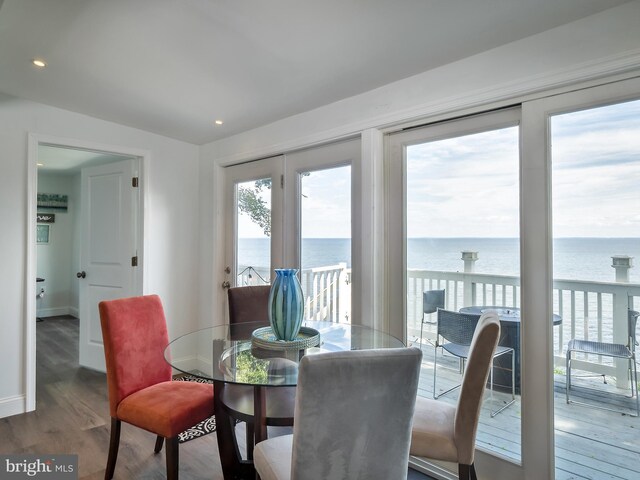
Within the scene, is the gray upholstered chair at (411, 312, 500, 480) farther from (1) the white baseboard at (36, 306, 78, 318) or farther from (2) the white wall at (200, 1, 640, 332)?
(1) the white baseboard at (36, 306, 78, 318)

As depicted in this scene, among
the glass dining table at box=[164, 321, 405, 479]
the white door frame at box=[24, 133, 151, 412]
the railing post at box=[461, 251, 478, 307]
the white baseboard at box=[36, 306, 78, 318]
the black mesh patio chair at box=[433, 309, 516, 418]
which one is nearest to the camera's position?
the glass dining table at box=[164, 321, 405, 479]

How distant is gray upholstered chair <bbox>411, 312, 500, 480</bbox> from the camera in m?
1.46

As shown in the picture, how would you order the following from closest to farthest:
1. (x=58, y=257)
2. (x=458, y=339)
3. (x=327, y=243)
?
(x=458, y=339), (x=327, y=243), (x=58, y=257)

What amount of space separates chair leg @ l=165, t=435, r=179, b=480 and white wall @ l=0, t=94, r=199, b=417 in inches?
73.4

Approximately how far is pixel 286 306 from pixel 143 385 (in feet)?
3.20

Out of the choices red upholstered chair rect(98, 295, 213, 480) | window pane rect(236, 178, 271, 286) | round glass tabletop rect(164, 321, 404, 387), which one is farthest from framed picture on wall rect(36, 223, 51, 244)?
red upholstered chair rect(98, 295, 213, 480)

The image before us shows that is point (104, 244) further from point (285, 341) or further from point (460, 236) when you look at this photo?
point (460, 236)

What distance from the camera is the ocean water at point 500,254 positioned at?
1.63 metres

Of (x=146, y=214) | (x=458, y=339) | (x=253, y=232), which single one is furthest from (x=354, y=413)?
(x=146, y=214)

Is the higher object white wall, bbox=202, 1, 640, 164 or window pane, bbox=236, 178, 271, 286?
white wall, bbox=202, 1, 640, 164

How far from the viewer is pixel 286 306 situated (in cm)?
182

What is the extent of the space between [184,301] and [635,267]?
3.59 meters

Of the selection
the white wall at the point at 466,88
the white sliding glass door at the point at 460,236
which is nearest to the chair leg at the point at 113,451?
the white wall at the point at 466,88

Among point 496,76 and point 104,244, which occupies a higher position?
point 496,76
